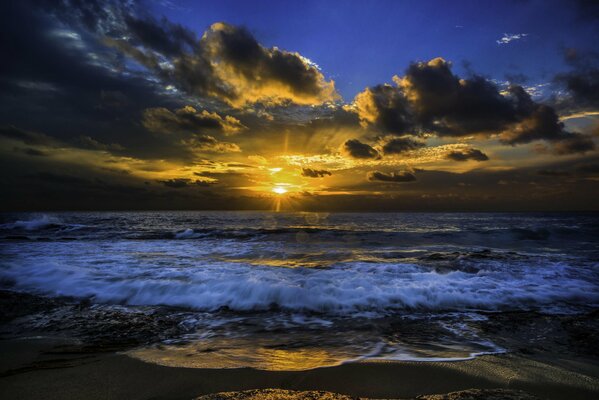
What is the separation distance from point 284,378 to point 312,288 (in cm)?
422

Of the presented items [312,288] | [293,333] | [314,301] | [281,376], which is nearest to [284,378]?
[281,376]

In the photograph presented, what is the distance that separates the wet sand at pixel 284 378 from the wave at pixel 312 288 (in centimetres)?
265

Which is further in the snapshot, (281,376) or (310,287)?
(310,287)

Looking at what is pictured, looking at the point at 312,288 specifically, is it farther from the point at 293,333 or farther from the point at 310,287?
the point at 293,333

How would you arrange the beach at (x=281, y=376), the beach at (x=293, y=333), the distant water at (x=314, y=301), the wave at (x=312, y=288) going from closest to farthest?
1. the beach at (x=281, y=376)
2. the beach at (x=293, y=333)
3. the distant water at (x=314, y=301)
4. the wave at (x=312, y=288)

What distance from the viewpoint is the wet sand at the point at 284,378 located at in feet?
10.0

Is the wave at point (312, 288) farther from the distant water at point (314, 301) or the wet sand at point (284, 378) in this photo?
the wet sand at point (284, 378)

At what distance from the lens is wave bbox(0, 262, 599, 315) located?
6.69m

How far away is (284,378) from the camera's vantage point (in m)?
3.29

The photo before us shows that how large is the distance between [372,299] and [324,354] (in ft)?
10.1

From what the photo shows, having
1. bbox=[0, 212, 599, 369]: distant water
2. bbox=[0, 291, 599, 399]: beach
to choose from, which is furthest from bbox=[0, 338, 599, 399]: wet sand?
bbox=[0, 212, 599, 369]: distant water

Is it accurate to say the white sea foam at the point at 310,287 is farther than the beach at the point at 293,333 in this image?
Yes

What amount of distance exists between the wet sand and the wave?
2.65 metres

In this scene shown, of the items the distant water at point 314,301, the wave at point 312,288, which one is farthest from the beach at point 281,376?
the wave at point 312,288
